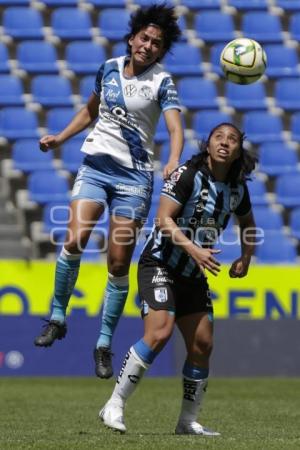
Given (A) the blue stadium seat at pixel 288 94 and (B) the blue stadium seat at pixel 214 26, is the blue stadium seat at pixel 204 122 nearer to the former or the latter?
(A) the blue stadium seat at pixel 288 94

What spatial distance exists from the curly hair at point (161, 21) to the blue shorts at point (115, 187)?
0.90 metres

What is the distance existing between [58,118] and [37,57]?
1.53 metres

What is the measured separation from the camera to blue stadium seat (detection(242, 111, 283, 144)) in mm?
17656

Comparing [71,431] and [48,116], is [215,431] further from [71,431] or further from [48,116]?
[48,116]

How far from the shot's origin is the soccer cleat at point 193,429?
7.50 meters

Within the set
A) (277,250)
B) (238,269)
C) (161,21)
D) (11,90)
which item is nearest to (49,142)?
(161,21)

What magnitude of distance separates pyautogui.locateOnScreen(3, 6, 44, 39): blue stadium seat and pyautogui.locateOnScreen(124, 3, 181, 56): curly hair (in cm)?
996

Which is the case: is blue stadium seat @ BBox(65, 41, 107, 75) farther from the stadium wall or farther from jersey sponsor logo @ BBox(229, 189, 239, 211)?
jersey sponsor logo @ BBox(229, 189, 239, 211)

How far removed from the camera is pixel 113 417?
288 inches

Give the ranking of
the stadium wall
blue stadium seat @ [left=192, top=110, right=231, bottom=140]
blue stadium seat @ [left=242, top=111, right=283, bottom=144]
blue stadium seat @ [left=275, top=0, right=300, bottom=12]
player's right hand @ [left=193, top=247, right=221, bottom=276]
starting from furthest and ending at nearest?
blue stadium seat @ [left=275, top=0, right=300, bottom=12]
blue stadium seat @ [left=242, top=111, right=283, bottom=144]
blue stadium seat @ [left=192, top=110, right=231, bottom=140]
the stadium wall
player's right hand @ [left=193, top=247, right=221, bottom=276]

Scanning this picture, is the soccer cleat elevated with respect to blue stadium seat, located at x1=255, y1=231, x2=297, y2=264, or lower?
lower

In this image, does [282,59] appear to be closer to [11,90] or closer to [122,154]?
[11,90]

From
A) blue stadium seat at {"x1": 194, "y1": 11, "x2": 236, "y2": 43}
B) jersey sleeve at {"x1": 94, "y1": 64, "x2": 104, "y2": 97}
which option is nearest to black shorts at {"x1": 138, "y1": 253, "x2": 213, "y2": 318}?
jersey sleeve at {"x1": 94, "y1": 64, "x2": 104, "y2": 97}

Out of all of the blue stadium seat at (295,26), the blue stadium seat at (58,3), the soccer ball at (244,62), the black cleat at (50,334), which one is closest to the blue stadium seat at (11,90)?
the blue stadium seat at (58,3)
